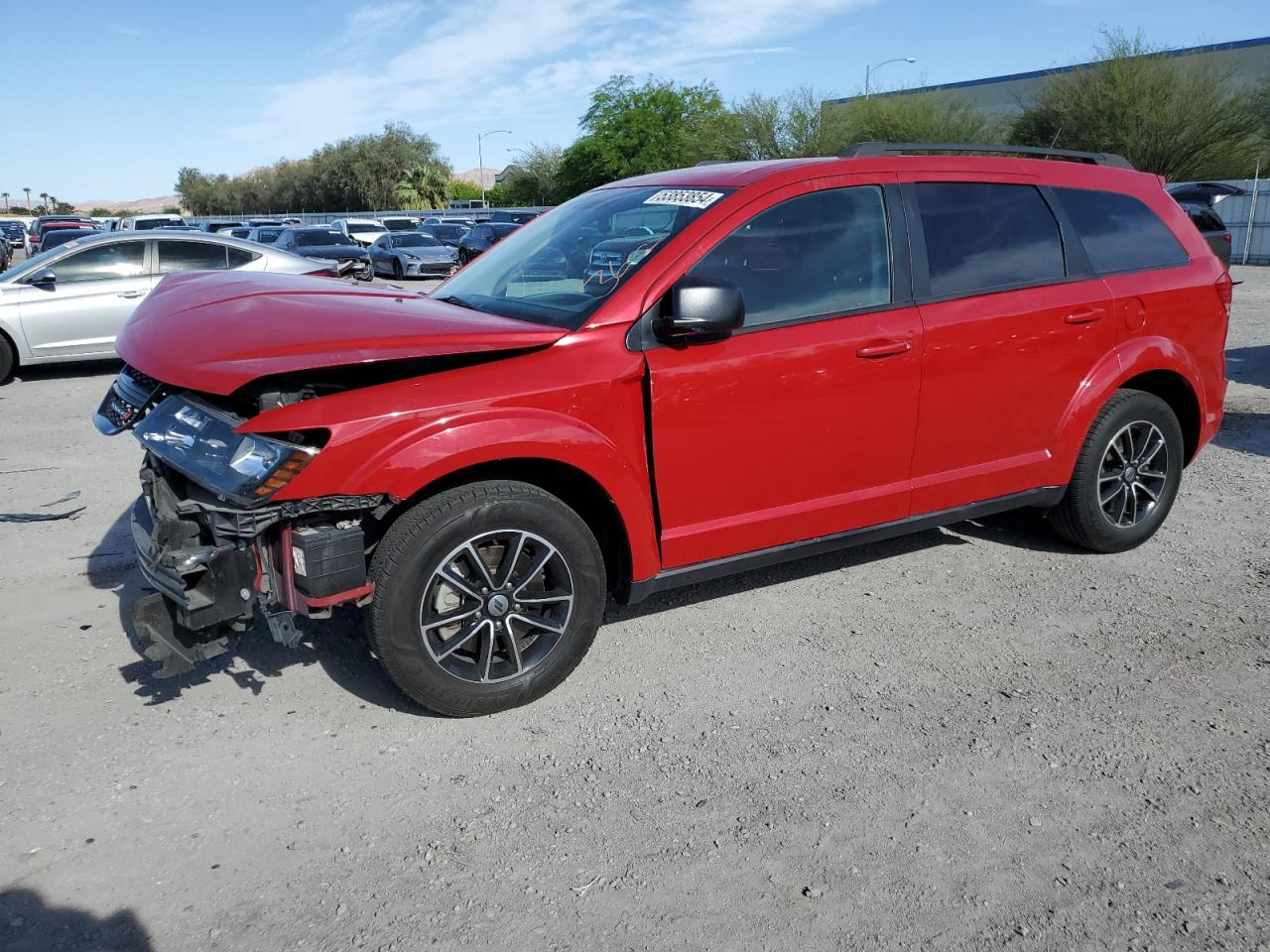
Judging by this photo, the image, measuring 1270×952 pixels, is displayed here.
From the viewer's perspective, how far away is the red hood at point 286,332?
318 centimetres

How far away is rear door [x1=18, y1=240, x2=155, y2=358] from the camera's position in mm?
10742

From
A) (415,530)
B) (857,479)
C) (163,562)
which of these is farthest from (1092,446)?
(163,562)

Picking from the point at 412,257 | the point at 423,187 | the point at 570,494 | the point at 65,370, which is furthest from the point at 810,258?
the point at 423,187

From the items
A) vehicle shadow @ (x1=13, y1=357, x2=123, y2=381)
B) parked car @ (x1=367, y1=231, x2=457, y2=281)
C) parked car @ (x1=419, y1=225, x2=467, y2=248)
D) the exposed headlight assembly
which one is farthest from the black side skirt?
parked car @ (x1=419, y1=225, x2=467, y2=248)

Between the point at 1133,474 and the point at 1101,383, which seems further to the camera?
the point at 1133,474

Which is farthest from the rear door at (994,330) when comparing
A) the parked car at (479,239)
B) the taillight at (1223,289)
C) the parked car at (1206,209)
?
the parked car at (479,239)

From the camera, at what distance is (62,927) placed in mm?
2580

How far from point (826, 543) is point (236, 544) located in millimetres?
2290

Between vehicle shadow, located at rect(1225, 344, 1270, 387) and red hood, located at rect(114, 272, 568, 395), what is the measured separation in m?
7.99

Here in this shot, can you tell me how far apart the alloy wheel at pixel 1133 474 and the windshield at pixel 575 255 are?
8.15ft

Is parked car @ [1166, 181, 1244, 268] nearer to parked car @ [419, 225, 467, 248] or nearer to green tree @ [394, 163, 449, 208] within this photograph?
parked car @ [419, 225, 467, 248]

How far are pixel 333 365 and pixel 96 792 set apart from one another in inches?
59.7

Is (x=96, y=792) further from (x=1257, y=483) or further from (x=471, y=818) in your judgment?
(x=1257, y=483)

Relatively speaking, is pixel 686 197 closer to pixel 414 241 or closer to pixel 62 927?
pixel 62 927
